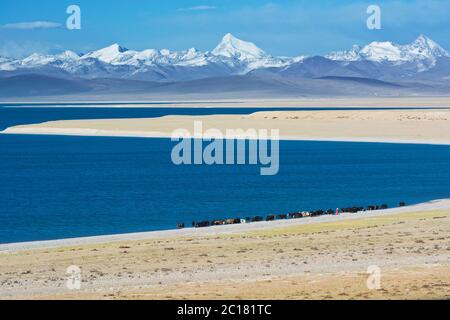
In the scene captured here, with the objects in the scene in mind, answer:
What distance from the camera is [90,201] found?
41.7m

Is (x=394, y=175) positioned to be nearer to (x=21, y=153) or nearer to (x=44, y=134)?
(x=21, y=153)

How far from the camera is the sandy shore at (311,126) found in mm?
84312

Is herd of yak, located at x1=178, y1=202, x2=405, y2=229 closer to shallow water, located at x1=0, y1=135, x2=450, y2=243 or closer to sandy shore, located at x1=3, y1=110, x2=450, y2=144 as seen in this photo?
shallow water, located at x1=0, y1=135, x2=450, y2=243

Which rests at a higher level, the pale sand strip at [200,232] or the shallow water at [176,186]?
the pale sand strip at [200,232]

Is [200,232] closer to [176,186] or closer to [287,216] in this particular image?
[287,216]

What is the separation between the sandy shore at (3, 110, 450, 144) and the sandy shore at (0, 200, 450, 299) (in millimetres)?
52412

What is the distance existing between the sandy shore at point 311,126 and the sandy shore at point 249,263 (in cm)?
5241

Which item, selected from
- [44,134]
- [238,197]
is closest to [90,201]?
[238,197]

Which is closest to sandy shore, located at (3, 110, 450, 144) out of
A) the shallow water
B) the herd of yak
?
the shallow water

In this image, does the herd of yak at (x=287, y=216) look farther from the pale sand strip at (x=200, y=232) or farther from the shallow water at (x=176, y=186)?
the shallow water at (x=176, y=186)

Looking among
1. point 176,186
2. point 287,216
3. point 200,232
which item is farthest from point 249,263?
point 176,186

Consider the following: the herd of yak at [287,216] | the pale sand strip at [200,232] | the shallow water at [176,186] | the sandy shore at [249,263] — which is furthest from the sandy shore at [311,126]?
the sandy shore at [249,263]

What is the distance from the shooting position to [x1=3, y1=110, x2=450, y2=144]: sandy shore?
84.3 m
